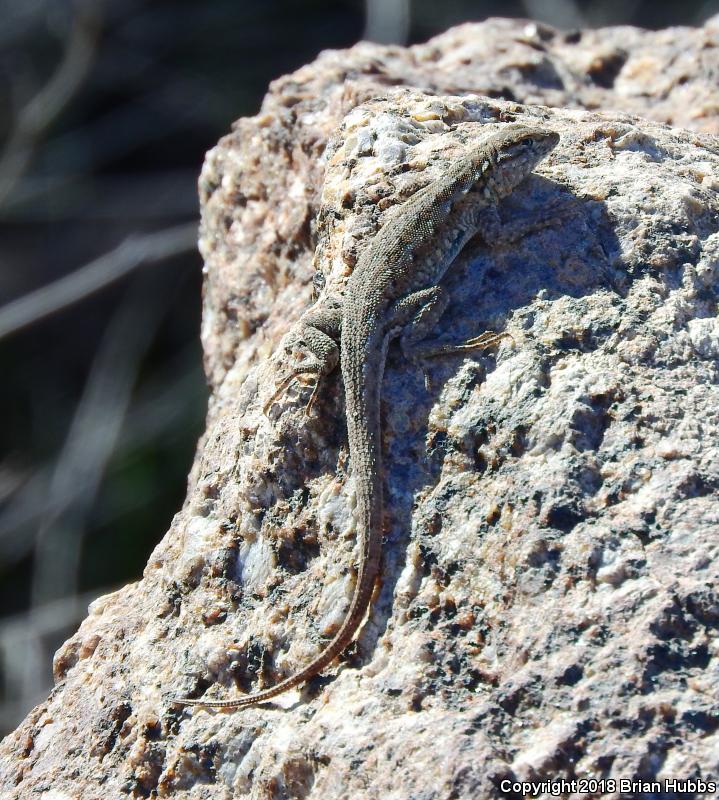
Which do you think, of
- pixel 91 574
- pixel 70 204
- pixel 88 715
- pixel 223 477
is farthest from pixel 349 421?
pixel 70 204

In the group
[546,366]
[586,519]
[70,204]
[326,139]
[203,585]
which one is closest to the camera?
[586,519]

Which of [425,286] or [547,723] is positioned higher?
[425,286]

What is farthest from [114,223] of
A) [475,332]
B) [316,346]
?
[475,332]

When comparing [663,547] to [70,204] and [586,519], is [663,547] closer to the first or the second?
[586,519]

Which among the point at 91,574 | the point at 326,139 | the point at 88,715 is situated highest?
the point at 326,139

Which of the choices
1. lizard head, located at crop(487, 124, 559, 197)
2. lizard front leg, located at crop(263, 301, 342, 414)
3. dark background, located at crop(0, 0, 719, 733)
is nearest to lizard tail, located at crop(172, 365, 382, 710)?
lizard front leg, located at crop(263, 301, 342, 414)

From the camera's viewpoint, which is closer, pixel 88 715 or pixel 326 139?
pixel 88 715

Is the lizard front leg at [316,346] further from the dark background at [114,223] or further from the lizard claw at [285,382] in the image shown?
the dark background at [114,223]

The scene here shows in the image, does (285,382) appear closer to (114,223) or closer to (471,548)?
(471,548)
